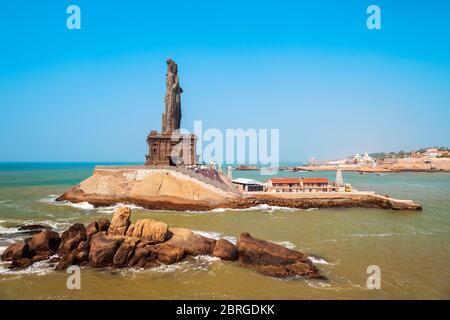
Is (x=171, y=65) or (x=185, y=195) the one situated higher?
(x=171, y=65)

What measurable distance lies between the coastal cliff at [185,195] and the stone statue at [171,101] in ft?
39.6

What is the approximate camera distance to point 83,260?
55.0ft

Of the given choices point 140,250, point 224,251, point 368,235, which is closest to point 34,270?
point 140,250

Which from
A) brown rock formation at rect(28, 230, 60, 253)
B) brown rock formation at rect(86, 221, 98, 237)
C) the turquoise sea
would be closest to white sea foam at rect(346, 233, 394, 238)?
the turquoise sea

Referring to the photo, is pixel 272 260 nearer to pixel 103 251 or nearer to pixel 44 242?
pixel 103 251

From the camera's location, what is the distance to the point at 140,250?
1683 centimetres

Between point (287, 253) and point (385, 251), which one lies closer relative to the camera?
point (287, 253)

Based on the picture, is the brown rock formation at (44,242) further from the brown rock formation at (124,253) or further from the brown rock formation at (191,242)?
the brown rock formation at (191,242)

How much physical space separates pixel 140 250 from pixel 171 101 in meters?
37.7
